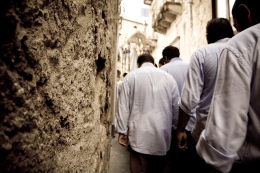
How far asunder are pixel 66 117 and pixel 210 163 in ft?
2.58

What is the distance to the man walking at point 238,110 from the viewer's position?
0.89 meters

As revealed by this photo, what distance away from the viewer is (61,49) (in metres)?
0.71

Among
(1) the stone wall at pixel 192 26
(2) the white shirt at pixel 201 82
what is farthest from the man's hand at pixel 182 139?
(1) the stone wall at pixel 192 26

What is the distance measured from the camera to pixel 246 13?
103 cm

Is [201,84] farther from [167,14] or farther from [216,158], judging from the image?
[167,14]

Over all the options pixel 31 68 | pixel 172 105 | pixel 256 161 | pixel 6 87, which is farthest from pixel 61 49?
pixel 172 105

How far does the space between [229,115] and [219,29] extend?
1392 mm

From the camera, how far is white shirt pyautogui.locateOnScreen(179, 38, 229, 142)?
1813 mm

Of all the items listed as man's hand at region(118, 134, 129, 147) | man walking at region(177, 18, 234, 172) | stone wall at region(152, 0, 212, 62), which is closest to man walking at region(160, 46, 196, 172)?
man's hand at region(118, 134, 129, 147)

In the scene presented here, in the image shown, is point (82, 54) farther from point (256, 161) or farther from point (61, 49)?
point (256, 161)

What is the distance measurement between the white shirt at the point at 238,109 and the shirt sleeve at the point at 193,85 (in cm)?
87

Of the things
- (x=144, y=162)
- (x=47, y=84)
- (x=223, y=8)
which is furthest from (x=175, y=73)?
(x=223, y=8)

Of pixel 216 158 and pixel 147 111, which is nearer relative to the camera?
pixel 216 158

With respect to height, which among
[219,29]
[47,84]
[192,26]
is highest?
[192,26]
